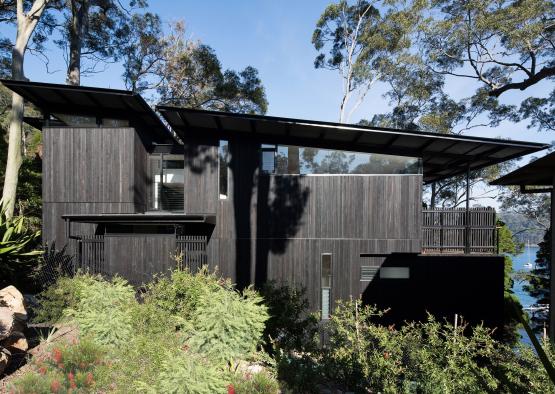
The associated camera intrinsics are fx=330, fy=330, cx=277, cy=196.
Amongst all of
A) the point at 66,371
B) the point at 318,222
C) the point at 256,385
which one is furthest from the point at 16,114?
the point at 256,385

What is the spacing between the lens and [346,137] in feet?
32.4

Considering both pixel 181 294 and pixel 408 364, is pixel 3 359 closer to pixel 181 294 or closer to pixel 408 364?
pixel 181 294

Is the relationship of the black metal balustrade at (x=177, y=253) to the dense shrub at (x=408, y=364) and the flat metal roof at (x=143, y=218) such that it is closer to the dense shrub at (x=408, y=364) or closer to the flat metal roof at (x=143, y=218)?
the flat metal roof at (x=143, y=218)

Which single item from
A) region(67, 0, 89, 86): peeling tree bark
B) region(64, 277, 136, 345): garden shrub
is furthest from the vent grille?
region(67, 0, 89, 86): peeling tree bark

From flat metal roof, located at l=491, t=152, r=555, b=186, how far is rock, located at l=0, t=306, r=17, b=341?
30.7 feet

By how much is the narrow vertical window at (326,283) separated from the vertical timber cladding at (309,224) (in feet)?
0.50

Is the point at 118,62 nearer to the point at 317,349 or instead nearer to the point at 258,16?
the point at 258,16

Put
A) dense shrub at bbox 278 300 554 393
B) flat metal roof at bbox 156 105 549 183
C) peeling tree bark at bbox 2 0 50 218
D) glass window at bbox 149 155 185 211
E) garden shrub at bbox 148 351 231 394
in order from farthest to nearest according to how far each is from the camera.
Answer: glass window at bbox 149 155 185 211 < peeling tree bark at bbox 2 0 50 218 < flat metal roof at bbox 156 105 549 183 < dense shrub at bbox 278 300 554 393 < garden shrub at bbox 148 351 231 394

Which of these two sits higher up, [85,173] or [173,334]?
[85,173]

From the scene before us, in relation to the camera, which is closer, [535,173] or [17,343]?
[17,343]

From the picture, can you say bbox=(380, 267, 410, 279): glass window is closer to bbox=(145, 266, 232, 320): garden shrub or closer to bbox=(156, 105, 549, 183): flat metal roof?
bbox=(156, 105, 549, 183): flat metal roof

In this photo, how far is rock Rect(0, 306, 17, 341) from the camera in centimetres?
545

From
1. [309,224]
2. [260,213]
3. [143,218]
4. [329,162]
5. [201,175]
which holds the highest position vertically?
[329,162]

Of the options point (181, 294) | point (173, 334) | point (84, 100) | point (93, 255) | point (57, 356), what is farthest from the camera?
point (84, 100)
